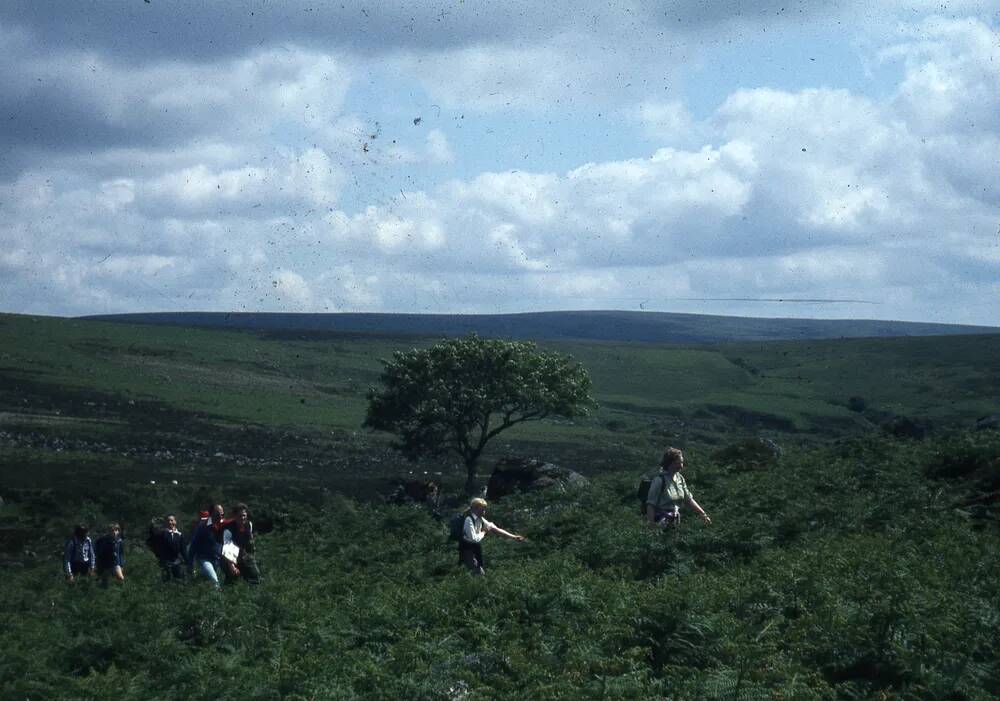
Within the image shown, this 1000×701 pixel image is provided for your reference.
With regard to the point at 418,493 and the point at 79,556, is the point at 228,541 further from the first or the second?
the point at 418,493

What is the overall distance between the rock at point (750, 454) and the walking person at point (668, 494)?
1857 cm

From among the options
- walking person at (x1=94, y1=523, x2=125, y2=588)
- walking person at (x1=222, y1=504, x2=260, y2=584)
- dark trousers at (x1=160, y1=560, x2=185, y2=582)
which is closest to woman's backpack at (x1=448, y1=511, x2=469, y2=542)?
walking person at (x1=222, y1=504, x2=260, y2=584)

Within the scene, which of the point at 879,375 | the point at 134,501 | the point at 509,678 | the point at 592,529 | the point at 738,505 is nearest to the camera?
the point at 509,678

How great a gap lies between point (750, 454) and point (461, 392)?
89.5 feet

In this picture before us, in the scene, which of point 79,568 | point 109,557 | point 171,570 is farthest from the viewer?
point 79,568

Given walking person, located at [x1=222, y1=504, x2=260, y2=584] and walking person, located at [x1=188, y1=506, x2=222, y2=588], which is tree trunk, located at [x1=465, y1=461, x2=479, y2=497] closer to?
walking person, located at [x1=222, y1=504, x2=260, y2=584]

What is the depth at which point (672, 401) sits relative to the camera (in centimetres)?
13862

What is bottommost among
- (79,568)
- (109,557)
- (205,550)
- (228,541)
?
(79,568)

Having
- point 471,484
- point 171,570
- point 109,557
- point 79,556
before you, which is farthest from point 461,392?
point 171,570

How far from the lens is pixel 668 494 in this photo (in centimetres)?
1997

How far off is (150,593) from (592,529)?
839cm

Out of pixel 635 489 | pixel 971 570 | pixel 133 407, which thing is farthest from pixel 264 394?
pixel 971 570

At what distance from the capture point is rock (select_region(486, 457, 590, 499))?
49125 mm

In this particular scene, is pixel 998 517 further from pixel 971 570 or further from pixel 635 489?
pixel 635 489
